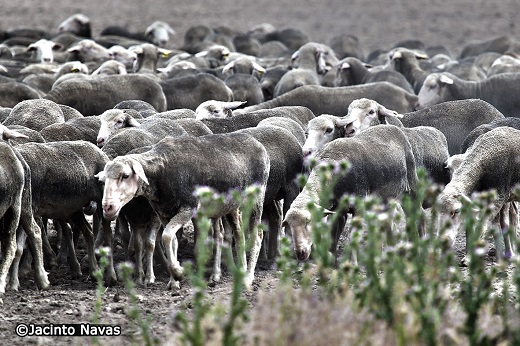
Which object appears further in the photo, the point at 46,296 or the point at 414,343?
the point at 46,296

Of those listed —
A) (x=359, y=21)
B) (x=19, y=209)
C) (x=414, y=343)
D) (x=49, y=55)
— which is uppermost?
(x=414, y=343)

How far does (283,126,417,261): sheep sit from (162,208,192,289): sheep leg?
795 mm

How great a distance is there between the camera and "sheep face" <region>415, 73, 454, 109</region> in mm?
15414

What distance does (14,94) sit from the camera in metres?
14.3

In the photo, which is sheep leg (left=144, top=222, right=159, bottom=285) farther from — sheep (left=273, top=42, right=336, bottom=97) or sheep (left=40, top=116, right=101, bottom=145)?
sheep (left=273, top=42, right=336, bottom=97)

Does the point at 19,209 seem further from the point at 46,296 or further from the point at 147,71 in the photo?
the point at 147,71

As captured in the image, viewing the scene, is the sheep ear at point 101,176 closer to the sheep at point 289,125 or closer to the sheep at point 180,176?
the sheep at point 180,176

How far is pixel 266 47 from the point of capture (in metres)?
25.0

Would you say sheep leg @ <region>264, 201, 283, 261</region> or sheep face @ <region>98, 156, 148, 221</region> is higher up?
sheep face @ <region>98, 156, 148, 221</region>

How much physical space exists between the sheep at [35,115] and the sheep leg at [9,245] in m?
3.13

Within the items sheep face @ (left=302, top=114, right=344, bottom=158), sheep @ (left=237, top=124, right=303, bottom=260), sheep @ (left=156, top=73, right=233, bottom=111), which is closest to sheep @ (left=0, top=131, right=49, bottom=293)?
sheep @ (left=237, top=124, right=303, bottom=260)

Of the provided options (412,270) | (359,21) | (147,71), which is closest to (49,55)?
(147,71)

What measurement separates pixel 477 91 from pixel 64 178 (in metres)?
8.37

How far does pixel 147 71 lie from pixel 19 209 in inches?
391
